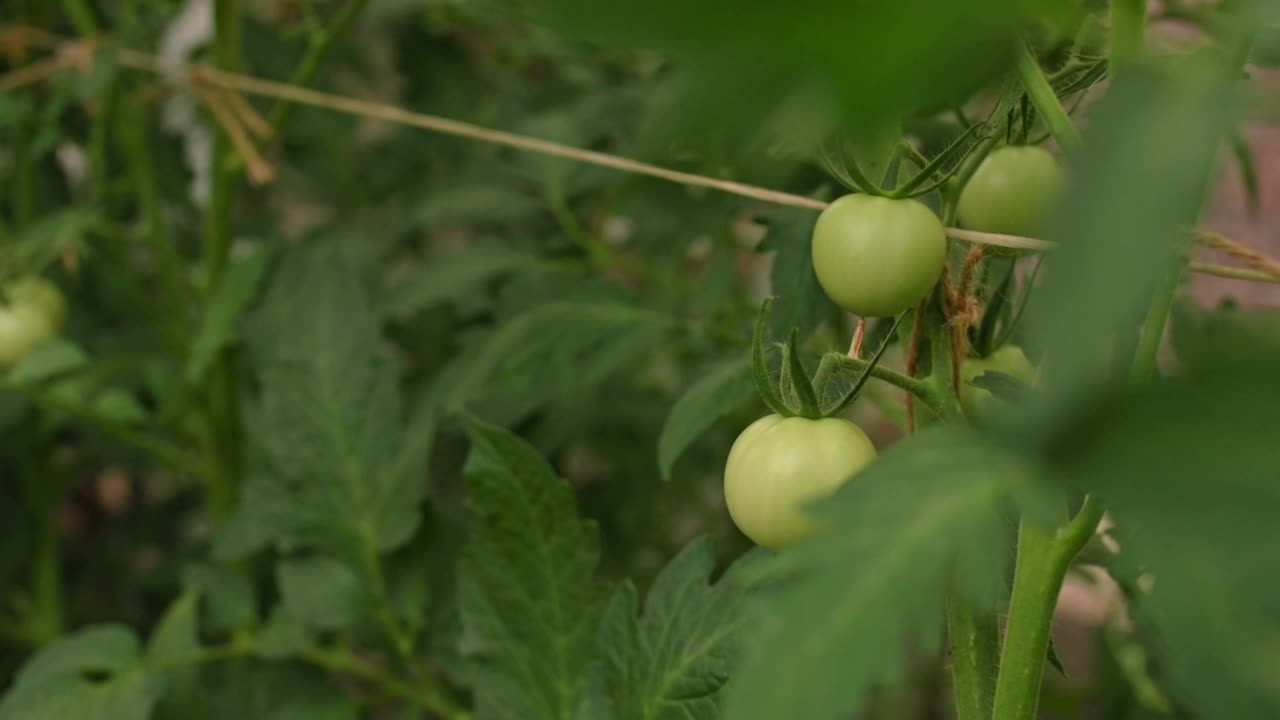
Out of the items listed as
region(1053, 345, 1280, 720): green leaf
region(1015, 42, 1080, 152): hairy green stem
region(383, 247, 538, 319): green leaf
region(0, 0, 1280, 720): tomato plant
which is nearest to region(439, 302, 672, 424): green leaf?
region(0, 0, 1280, 720): tomato plant

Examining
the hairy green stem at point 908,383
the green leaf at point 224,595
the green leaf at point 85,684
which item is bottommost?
the green leaf at point 224,595

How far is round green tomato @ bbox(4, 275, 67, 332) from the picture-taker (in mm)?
759

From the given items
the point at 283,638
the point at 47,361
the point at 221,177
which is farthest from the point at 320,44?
the point at 283,638

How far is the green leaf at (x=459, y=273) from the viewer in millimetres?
740

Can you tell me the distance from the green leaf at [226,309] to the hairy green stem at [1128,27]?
56 centimetres

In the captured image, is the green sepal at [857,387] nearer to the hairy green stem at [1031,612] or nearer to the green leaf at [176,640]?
the hairy green stem at [1031,612]

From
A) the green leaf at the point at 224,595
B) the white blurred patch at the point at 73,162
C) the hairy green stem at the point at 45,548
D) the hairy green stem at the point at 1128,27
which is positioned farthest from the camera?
the white blurred patch at the point at 73,162

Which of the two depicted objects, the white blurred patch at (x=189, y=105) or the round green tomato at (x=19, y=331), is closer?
the round green tomato at (x=19, y=331)

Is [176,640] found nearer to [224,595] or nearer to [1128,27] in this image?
[224,595]

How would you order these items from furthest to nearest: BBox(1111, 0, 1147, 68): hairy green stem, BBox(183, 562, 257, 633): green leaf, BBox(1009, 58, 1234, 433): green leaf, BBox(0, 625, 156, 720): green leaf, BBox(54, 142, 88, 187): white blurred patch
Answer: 1. BBox(54, 142, 88, 187): white blurred patch
2. BBox(183, 562, 257, 633): green leaf
3. BBox(0, 625, 156, 720): green leaf
4. BBox(1111, 0, 1147, 68): hairy green stem
5. BBox(1009, 58, 1234, 433): green leaf

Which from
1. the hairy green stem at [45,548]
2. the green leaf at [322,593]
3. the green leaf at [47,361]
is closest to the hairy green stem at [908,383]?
the green leaf at [322,593]

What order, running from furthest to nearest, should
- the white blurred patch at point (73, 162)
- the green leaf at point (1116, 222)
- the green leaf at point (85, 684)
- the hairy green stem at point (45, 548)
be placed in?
the white blurred patch at point (73, 162)
the hairy green stem at point (45, 548)
the green leaf at point (85, 684)
the green leaf at point (1116, 222)

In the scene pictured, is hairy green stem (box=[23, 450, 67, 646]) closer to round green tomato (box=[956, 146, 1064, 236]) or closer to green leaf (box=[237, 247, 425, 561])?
green leaf (box=[237, 247, 425, 561])

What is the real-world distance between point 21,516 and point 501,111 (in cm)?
48
